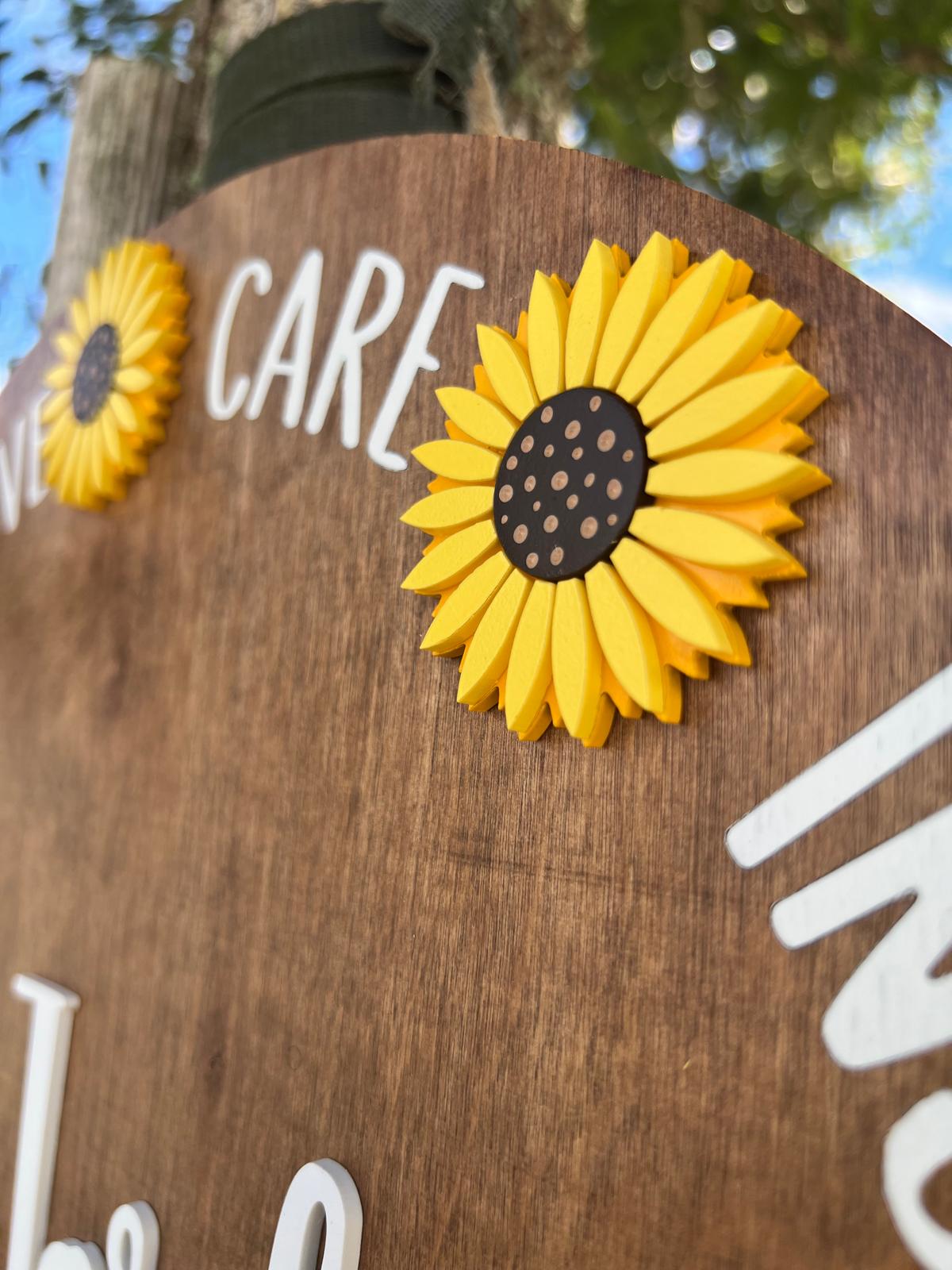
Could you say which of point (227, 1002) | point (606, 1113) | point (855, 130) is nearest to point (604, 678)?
point (606, 1113)

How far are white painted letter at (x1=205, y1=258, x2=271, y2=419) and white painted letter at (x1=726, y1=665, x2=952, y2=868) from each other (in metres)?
0.42

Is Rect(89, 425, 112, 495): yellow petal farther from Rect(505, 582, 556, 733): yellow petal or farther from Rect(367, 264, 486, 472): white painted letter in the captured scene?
Rect(505, 582, 556, 733): yellow petal

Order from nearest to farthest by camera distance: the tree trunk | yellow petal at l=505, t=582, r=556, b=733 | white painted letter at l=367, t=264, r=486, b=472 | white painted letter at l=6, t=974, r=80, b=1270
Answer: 1. yellow petal at l=505, t=582, r=556, b=733
2. white painted letter at l=367, t=264, r=486, b=472
3. white painted letter at l=6, t=974, r=80, b=1270
4. the tree trunk

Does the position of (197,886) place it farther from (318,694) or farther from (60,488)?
(60,488)

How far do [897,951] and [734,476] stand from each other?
166mm

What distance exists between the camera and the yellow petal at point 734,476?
37 cm

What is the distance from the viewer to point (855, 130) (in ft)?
4.56

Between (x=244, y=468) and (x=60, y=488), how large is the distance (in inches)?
8.0

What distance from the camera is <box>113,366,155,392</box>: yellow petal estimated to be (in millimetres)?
689

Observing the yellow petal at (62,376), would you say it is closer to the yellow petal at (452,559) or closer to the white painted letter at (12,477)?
the white painted letter at (12,477)

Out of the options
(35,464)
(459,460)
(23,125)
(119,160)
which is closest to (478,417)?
(459,460)

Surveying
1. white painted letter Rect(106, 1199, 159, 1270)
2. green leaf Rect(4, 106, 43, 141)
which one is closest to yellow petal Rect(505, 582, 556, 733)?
white painted letter Rect(106, 1199, 159, 1270)

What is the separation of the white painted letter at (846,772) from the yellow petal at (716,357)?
0.13 metres

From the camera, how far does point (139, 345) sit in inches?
27.5
